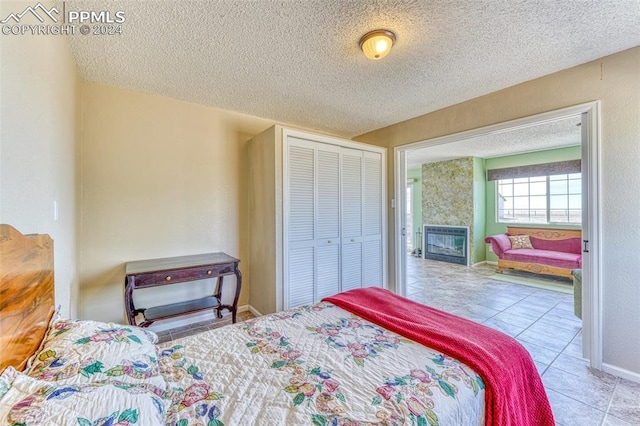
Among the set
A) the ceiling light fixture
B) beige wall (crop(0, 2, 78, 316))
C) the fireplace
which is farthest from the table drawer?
the fireplace

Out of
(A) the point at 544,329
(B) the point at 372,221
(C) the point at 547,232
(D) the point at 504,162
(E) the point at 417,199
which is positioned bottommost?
(A) the point at 544,329

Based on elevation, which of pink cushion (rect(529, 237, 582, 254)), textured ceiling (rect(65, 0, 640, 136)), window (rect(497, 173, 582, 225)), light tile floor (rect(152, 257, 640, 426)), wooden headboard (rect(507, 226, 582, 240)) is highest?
textured ceiling (rect(65, 0, 640, 136))

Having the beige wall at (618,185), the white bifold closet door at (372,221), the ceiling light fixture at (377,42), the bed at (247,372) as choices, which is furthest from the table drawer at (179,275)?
the beige wall at (618,185)

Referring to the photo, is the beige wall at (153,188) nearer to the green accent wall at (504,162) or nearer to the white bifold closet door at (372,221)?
the white bifold closet door at (372,221)

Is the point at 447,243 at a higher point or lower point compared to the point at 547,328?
higher

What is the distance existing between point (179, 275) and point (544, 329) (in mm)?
3789

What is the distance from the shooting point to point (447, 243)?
6.46 meters

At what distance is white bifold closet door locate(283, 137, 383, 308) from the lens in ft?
9.91

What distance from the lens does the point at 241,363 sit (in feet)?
4.28

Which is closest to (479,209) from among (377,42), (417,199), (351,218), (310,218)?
(417,199)

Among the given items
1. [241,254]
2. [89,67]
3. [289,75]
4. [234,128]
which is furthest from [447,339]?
[89,67]

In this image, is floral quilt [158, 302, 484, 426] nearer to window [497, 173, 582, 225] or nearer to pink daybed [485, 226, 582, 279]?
pink daybed [485, 226, 582, 279]

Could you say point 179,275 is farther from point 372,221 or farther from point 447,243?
point 447,243

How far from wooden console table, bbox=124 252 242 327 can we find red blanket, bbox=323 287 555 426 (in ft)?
5.36
